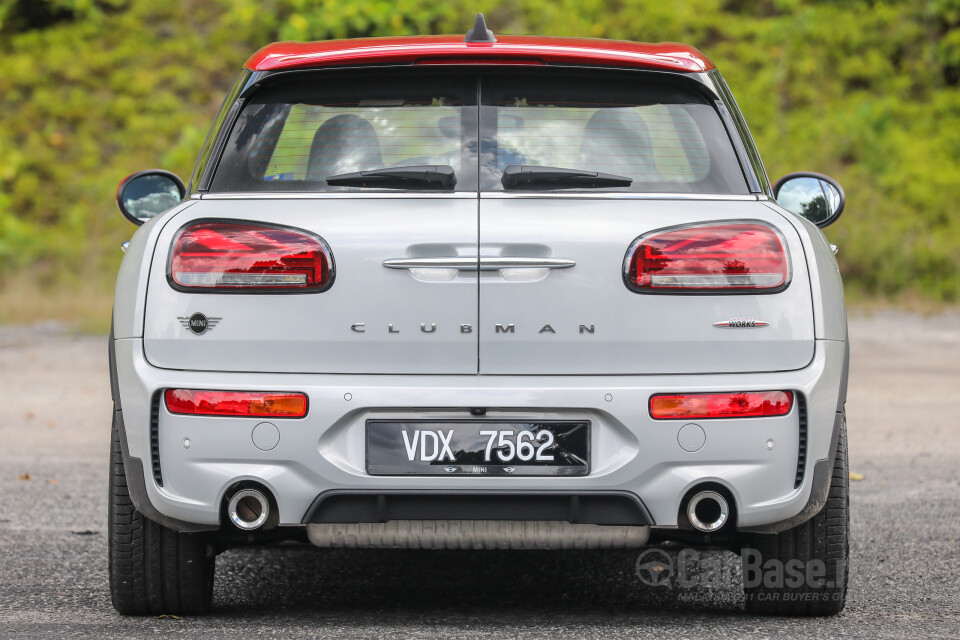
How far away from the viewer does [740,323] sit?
11.0 ft

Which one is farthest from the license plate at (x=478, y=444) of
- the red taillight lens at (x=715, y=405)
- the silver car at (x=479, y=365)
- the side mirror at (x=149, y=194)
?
the side mirror at (x=149, y=194)

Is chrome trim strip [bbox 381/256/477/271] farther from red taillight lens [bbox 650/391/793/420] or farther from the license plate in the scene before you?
red taillight lens [bbox 650/391/793/420]

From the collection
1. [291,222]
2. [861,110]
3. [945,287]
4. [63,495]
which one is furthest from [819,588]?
[861,110]

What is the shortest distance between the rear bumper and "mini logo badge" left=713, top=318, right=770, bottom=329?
124 millimetres

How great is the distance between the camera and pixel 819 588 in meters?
3.75

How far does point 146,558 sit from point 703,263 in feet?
5.70

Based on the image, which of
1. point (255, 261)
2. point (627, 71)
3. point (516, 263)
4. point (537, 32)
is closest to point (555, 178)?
point (516, 263)

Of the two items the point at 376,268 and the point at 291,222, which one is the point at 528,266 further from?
the point at 291,222

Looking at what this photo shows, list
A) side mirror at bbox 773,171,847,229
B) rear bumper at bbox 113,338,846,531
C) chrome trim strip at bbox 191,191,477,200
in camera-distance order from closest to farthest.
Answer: rear bumper at bbox 113,338,846,531 < chrome trim strip at bbox 191,191,477,200 < side mirror at bbox 773,171,847,229

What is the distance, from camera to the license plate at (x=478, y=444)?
333 cm

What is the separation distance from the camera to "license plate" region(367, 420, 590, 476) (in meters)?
3.33

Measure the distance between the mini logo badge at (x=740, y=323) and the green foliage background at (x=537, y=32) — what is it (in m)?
14.1

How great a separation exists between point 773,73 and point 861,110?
1.35 metres

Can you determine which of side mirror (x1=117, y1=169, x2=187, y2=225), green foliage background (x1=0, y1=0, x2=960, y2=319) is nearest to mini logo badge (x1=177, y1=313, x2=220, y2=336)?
side mirror (x1=117, y1=169, x2=187, y2=225)
